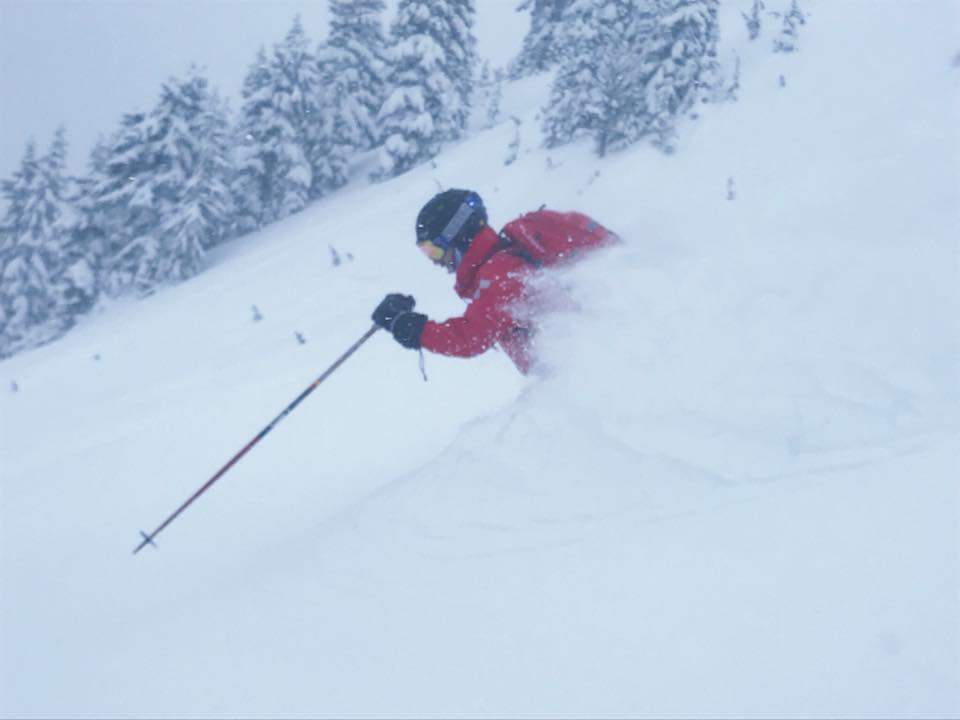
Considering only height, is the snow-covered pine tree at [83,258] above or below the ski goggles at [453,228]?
below

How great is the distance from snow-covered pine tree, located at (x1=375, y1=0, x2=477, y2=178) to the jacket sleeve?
19.9m

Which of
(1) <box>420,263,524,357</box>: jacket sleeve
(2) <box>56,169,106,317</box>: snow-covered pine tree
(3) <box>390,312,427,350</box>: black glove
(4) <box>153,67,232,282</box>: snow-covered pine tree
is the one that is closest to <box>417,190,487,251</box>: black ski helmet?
(1) <box>420,263,524,357</box>: jacket sleeve

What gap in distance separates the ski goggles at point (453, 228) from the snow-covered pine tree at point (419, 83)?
1948 cm

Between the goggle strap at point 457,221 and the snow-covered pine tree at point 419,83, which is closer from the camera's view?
the goggle strap at point 457,221

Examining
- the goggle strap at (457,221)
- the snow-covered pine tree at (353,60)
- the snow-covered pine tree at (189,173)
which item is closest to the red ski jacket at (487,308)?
the goggle strap at (457,221)

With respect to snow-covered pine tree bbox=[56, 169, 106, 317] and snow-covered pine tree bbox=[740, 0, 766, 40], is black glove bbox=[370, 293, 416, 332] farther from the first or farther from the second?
snow-covered pine tree bbox=[56, 169, 106, 317]

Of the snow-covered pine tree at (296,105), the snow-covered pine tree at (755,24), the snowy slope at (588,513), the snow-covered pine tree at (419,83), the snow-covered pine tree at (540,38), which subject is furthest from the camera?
the snow-covered pine tree at (540,38)

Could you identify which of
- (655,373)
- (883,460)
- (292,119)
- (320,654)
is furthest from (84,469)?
(292,119)

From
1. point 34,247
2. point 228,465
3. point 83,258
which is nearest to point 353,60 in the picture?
point 83,258

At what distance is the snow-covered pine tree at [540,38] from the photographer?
28.4 meters

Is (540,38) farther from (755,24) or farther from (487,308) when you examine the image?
(487,308)

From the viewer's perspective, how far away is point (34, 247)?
83.9 feet

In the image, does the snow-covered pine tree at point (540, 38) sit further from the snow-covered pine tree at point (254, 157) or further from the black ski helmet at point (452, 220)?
the black ski helmet at point (452, 220)

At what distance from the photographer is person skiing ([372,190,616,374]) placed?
4094mm
